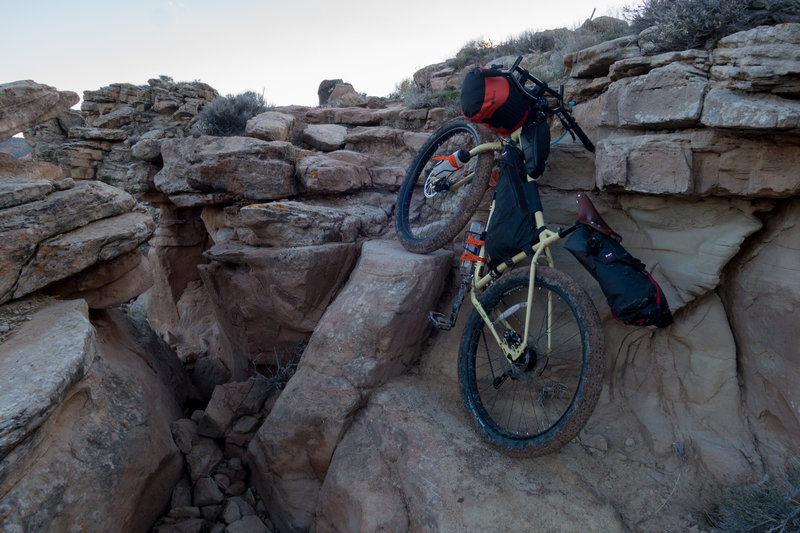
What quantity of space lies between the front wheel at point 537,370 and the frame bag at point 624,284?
0.48 feet

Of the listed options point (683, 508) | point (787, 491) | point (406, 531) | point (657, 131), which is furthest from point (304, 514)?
point (657, 131)

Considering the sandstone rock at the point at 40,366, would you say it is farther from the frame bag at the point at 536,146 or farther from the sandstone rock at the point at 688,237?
the sandstone rock at the point at 688,237

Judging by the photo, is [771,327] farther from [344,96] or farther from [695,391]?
[344,96]

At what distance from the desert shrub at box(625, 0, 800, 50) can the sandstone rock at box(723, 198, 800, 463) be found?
141cm

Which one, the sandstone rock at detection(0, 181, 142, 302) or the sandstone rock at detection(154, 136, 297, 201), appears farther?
the sandstone rock at detection(154, 136, 297, 201)

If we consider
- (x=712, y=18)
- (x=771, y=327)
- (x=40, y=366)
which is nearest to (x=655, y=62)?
(x=712, y=18)

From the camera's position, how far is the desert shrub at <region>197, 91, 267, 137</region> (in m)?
8.62

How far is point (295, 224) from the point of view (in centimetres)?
466

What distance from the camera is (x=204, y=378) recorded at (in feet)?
19.7

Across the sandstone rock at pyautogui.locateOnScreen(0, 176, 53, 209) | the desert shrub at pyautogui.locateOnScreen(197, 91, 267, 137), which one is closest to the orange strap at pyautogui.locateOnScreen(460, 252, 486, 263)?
the sandstone rock at pyautogui.locateOnScreen(0, 176, 53, 209)

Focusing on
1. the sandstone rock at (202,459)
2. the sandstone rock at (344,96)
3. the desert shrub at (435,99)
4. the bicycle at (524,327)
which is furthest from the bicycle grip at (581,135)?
the sandstone rock at (344,96)

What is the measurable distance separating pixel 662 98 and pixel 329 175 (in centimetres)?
349

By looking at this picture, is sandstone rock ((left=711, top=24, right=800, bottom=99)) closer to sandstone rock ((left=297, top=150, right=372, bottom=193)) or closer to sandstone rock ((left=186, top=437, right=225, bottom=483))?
sandstone rock ((left=297, top=150, right=372, bottom=193))

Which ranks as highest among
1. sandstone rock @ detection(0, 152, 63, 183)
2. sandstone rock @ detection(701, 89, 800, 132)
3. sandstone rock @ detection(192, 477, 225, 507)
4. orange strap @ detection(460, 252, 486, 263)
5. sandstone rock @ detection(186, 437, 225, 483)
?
sandstone rock @ detection(0, 152, 63, 183)
